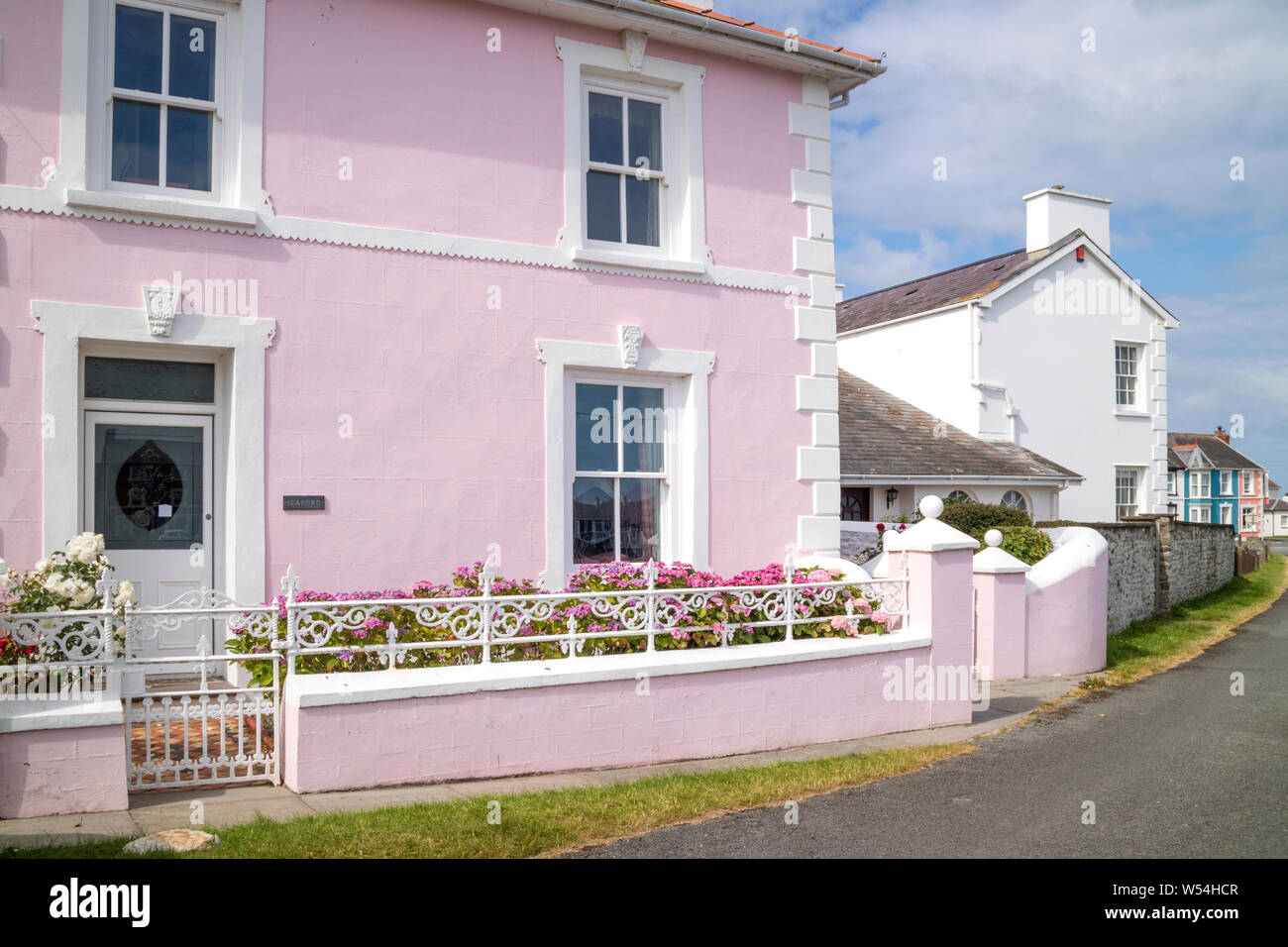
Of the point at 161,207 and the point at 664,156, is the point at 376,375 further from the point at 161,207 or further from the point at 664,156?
the point at 664,156

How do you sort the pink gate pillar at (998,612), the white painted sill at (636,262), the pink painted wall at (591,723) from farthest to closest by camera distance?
the pink gate pillar at (998,612) → the white painted sill at (636,262) → the pink painted wall at (591,723)

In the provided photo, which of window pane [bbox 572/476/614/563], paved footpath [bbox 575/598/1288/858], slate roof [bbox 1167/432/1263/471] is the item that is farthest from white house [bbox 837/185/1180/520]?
slate roof [bbox 1167/432/1263/471]

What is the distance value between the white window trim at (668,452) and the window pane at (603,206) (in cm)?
118

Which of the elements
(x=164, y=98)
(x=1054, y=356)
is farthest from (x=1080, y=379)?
(x=164, y=98)

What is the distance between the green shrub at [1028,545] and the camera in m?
14.7

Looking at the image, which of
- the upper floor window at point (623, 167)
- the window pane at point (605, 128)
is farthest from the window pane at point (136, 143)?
the window pane at point (605, 128)

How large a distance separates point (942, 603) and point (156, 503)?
260 inches

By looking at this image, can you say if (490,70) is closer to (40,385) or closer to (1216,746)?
(40,385)

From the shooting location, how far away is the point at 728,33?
33.7ft

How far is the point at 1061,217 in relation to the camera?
24.8 meters

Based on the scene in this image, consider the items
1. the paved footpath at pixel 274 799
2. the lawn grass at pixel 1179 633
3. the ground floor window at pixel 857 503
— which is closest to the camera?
the paved footpath at pixel 274 799

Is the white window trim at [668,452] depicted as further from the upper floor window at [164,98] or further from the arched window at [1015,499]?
the arched window at [1015,499]

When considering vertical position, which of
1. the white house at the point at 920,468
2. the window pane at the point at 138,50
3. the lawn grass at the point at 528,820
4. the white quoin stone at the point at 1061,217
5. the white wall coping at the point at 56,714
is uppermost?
the white quoin stone at the point at 1061,217

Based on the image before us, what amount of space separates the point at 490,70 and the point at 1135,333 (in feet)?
67.2
